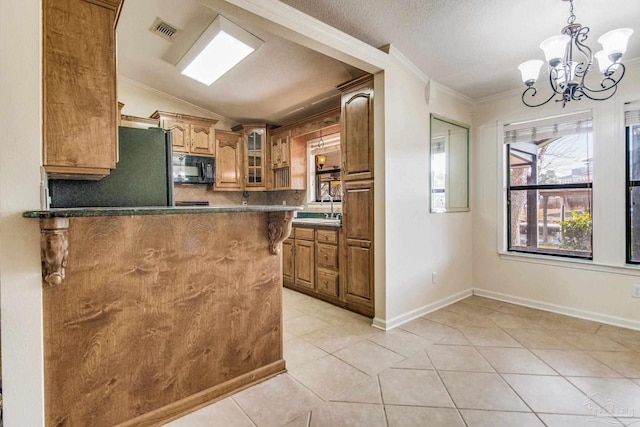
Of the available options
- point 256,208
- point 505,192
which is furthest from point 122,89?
point 505,192

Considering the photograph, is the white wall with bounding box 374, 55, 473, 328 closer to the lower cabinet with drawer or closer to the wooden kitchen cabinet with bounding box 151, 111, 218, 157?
the lower cabinet with drawer

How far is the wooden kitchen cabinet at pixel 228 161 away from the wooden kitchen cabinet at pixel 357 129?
94.7 inches

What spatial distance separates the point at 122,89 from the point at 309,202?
311 cm

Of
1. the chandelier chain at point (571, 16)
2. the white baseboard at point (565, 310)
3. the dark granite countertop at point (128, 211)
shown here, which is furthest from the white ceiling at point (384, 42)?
the white baseboard at point (565, 310)

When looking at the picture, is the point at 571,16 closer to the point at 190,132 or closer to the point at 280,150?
the point at 280,150

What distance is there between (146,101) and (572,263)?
19.1ft

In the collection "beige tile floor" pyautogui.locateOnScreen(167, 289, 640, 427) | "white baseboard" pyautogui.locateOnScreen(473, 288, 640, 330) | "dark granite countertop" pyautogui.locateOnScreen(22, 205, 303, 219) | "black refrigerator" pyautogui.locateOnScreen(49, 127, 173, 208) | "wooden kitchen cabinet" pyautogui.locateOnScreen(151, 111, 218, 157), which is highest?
"wooden kitchen cabinet" pyautogui.locateOnScreen(151, 111, 218, 157)

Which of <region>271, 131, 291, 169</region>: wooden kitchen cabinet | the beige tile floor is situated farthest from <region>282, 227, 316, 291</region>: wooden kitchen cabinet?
<region>271, 131, 291, 169</region>: wooden kitchen cabinet

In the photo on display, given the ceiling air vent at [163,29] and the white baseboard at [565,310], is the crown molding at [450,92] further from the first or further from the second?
the ceiling air vent at [163,29]

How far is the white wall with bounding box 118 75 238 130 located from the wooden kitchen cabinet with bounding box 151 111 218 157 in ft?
0.65

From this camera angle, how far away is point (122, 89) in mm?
4383

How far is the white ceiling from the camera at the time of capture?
2268 millimetres

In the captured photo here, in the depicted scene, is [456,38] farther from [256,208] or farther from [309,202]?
[309,202]

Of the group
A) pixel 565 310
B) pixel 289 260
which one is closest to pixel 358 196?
pixel 289 260
